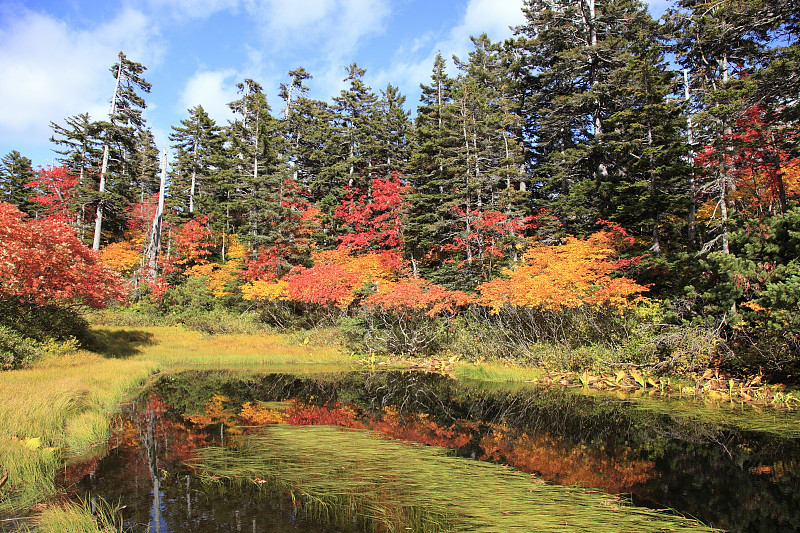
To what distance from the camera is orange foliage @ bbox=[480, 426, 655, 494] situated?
660 centimetres

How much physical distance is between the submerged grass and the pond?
0.08 ft

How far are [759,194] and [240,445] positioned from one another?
20.6 meters

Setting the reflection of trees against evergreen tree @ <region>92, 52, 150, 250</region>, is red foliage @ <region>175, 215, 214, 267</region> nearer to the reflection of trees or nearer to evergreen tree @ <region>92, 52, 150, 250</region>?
evergreen tree @ <region>92, 52, 150, 250</region>

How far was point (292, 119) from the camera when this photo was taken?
43344mm

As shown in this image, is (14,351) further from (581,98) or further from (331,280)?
(581,98)

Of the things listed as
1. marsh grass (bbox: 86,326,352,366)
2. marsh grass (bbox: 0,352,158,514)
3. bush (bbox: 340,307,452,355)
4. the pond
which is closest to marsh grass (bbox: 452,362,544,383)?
bush (bbox: 340,307,452,355)

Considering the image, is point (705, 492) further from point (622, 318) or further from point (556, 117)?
point (556, 117)

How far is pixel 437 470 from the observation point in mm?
6695

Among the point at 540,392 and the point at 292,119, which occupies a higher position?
the point at 292,119

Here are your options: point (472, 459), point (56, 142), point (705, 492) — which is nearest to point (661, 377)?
point (705, 492)

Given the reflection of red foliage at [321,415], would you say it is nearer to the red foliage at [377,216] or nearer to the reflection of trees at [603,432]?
the reflection of trees at [603,432]

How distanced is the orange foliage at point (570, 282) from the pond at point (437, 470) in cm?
476

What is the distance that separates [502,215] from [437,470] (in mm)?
17813

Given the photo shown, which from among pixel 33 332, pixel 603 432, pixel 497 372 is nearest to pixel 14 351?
pixel 33 332
